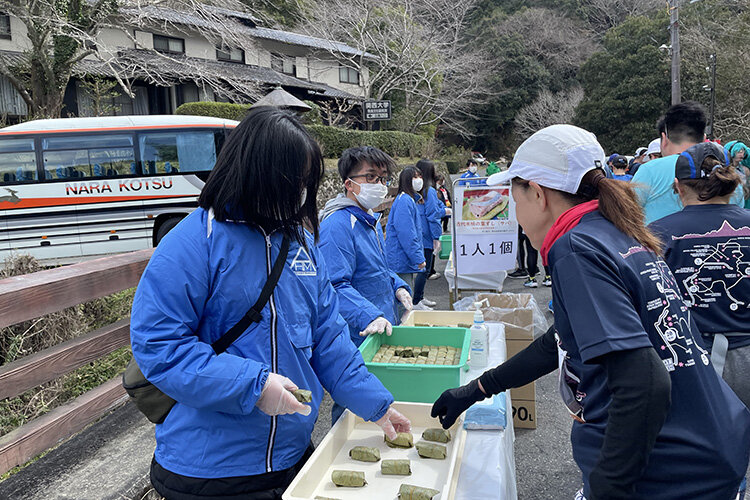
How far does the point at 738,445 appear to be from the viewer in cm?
130

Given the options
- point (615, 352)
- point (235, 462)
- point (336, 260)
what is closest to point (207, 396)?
point (235, 462)

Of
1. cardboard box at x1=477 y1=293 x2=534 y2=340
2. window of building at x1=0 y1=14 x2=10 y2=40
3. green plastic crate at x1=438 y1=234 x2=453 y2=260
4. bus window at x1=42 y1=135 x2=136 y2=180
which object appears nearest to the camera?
cardboard box at x1=477 y1=293 x2=534 y2=340

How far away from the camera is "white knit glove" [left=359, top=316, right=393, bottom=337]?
2805 millimetres

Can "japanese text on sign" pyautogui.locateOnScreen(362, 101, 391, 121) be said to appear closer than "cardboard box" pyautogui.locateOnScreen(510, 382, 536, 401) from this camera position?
No

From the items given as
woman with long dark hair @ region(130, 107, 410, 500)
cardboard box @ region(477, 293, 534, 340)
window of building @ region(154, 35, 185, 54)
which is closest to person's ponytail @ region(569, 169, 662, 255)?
woman with long dark hair @ region(130, 107, 410, 500)

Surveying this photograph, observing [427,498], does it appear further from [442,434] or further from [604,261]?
[604,261]

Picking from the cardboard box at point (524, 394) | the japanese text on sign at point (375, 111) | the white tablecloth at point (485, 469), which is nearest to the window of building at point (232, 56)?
the japanese text on sign at point (375, 111)

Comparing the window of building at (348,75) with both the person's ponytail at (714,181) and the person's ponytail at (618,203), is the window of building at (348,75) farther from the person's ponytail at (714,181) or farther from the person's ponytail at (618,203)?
the person's ponytail at (618,203)

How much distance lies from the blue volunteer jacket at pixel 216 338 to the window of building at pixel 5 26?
71.6 ft

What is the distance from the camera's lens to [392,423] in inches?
76.0

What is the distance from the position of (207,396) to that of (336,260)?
167cm

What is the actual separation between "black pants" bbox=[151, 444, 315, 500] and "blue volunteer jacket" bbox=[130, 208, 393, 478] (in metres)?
0.03

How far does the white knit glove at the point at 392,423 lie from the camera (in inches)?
73.0

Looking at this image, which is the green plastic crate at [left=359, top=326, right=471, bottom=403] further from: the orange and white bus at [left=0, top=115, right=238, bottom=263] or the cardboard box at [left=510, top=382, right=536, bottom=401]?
the orange and white bus at [left=0, top=115, right=238, bottom=263]
